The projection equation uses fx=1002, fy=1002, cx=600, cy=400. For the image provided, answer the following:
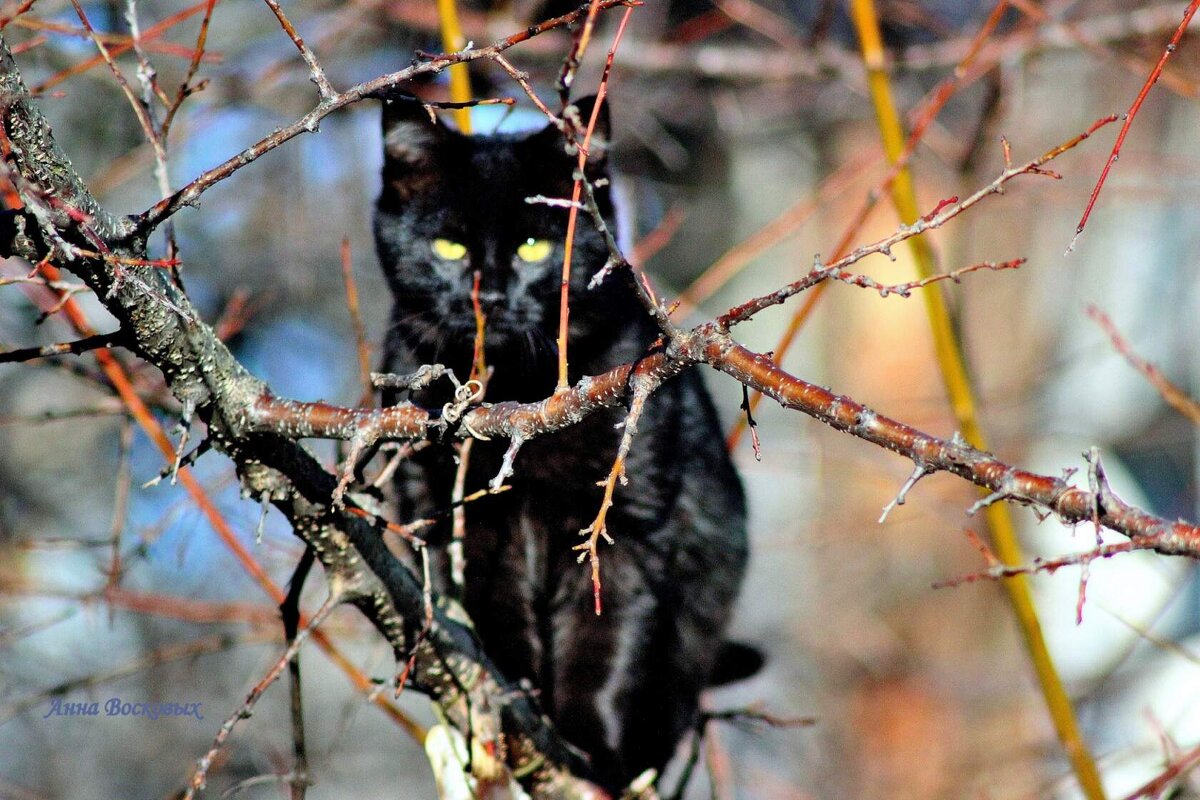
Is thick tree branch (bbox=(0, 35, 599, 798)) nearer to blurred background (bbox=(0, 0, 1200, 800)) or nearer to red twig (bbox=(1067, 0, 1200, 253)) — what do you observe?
red twig (bbox=(1067, 0, 1200, 253))

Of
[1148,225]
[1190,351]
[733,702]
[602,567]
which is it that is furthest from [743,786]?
[1148,225]

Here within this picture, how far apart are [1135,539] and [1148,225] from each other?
356 inches

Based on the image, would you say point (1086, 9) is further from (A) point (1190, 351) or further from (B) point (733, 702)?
(B) point (733, 702)

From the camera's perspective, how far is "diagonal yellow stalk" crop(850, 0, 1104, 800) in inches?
91.2

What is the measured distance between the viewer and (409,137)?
9.08 ft

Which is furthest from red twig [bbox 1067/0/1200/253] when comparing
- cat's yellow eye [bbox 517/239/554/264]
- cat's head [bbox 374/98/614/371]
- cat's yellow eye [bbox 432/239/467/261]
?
cat's yellow eye [bbox 432/239/467/261]

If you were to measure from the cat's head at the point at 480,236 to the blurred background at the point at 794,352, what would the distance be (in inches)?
46.3

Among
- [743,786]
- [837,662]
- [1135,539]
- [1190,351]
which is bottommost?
[1135,539]

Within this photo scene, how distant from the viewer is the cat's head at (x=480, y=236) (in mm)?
2574

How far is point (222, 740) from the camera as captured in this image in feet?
4.96

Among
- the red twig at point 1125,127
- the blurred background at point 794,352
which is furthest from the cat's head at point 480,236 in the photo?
the red twig at point 1125,127

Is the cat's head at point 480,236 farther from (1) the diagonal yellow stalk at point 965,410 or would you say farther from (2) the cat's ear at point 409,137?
(1) the diagonal yellow stalk at point 965,410

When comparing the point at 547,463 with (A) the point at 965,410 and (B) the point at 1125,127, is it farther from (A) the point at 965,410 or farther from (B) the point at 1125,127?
(B) the point at 1125,127

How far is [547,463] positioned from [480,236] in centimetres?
62
